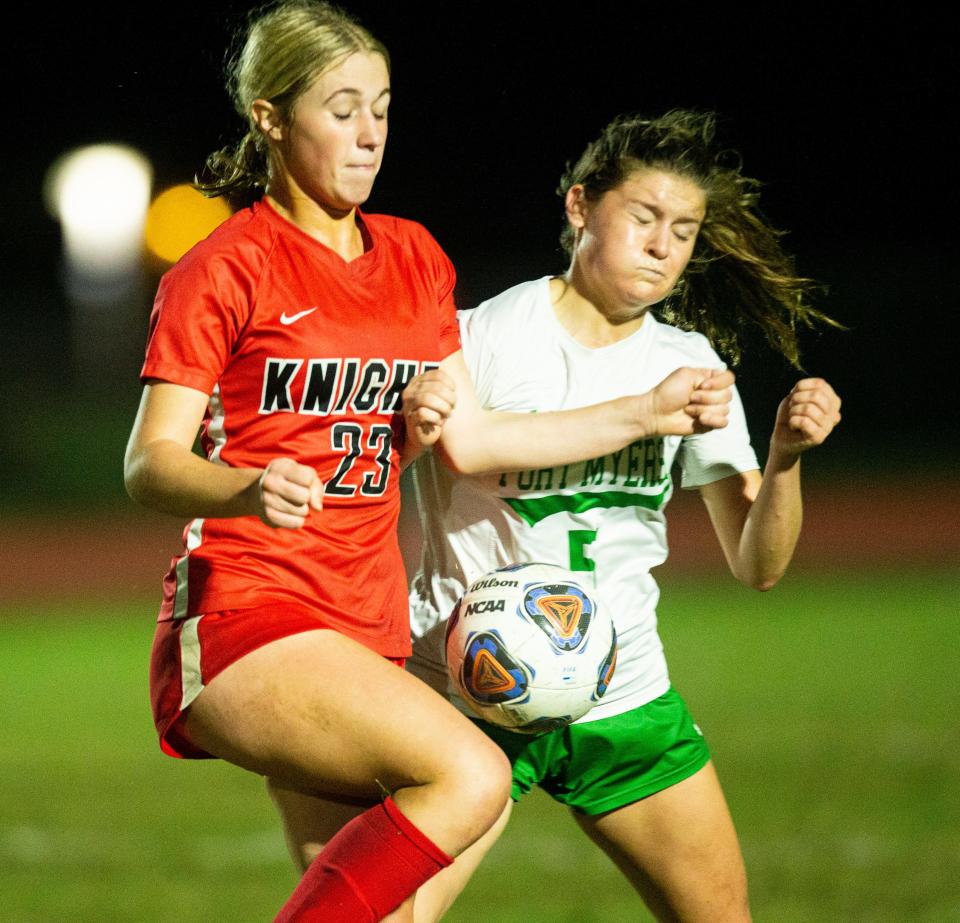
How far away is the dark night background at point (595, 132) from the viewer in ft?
51.8

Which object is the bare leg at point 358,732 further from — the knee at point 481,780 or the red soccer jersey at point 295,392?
the red soccer jersey at point 295,392

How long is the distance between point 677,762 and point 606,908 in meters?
1.61

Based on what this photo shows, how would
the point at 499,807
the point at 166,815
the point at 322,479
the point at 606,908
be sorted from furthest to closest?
the point at 166,815 < the point at 606,908 < the point at 322,479 < the point at 499,807

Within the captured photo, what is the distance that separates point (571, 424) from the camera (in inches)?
113

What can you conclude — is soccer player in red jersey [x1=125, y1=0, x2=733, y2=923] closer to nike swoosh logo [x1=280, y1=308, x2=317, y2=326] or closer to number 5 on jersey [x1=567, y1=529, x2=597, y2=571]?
nike swoosh logo [x1=280, y1=308, x2=317, y2=326]

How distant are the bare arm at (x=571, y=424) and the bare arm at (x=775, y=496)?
16cm

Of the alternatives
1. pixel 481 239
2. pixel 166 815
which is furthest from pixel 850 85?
pixel 166 815

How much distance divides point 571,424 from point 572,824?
3.22 metres

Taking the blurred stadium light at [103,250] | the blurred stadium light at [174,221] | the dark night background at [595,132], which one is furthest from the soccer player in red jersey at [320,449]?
the blurred stadium light at [174,221]

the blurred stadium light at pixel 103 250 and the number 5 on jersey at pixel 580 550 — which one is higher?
the number 5 on jersey at pixel 580 550

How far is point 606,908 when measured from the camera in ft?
14.8

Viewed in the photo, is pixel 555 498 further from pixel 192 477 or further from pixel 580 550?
pixel 192 477

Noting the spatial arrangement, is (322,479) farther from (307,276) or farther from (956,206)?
(956,206)

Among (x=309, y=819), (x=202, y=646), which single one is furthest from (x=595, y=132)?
(x=202, y=646)
